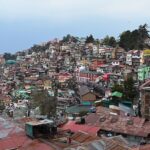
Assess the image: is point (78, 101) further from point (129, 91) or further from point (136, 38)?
point (136, 38)

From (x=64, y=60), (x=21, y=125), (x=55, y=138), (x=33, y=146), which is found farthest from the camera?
(x=64, y=60)

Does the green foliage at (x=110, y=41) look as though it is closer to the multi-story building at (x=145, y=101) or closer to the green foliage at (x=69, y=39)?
the green foliage at (x=69, y=39)

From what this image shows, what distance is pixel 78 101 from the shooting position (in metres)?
48.9

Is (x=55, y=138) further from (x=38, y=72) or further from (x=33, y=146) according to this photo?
(x=38, y=72)

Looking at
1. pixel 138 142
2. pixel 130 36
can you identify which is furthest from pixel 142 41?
pixel 138 142

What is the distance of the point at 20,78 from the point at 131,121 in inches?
1903

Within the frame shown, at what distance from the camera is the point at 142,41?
7456 cm

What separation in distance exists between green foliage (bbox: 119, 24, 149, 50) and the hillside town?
1593mm

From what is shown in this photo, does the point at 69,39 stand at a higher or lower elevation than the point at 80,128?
higher

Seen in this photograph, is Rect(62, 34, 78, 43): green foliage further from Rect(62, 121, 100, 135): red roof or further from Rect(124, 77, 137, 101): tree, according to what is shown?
Rect(62, 121, 100, 135): red roof

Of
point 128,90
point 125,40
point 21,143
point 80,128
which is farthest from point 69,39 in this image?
point 21,143

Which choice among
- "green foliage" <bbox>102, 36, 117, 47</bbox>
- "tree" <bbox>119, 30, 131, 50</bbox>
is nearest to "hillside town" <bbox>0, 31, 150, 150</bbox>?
"green foliage" <bbox>102, 36, 117, 47</bbox>

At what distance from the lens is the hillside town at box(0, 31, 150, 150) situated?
1898 cm

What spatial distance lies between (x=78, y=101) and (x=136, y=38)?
29588 mm
